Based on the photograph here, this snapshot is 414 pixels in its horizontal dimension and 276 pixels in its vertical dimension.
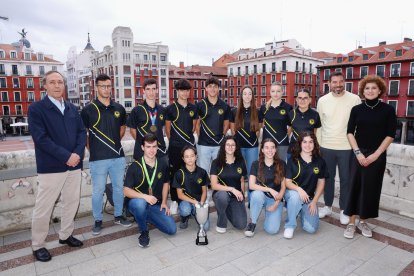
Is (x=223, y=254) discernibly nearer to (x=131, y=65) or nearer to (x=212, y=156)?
(x=212, y=156)

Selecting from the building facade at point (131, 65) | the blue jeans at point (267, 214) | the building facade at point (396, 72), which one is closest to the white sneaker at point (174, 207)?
the blue jeans at point (267, 214)

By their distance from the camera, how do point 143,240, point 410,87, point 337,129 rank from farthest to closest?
point 410,87 → point 337,129 → point 143,240

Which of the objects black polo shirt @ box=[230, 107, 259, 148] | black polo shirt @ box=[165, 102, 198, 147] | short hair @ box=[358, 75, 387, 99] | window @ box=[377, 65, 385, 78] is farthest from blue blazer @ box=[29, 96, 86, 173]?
window @ box=[377, 65, 385, 78]

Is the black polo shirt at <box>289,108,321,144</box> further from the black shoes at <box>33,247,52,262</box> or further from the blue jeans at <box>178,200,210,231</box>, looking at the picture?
the black shoes at <box>33,247,52,262</box>

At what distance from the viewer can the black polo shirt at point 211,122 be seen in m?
5.46

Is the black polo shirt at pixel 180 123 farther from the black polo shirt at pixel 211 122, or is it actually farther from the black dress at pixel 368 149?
the black dress at pixel 368 149

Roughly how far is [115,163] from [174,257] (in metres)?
1.87

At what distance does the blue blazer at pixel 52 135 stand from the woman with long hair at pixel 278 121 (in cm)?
339

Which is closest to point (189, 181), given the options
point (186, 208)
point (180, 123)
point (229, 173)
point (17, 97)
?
point (186, 208)

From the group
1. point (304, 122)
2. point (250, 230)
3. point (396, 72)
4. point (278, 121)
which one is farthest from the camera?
point (396, 72)

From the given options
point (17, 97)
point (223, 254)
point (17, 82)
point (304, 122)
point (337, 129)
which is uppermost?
point (17, 82)

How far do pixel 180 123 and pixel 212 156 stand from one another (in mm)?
925

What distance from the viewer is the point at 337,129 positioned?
4.96 m

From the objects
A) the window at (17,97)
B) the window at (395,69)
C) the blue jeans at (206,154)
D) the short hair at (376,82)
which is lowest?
the blue jeans at (206,154)
